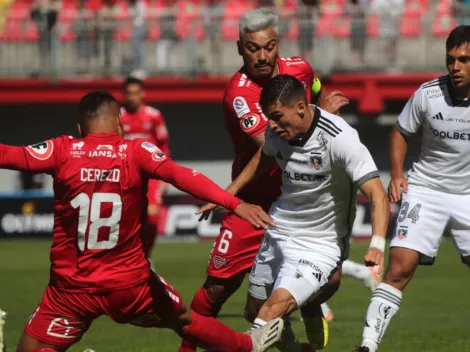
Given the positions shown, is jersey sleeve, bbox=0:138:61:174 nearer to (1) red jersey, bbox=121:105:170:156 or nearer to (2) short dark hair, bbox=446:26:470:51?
(2) short dark hair, bbox=446:26:470:51

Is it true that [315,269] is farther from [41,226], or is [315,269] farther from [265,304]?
[41,226]

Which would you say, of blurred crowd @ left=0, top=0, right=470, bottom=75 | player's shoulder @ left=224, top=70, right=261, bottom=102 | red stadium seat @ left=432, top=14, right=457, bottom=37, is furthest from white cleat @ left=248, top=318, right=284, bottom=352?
red stadium seat @ left=432, top=14, right=457, bottom=37

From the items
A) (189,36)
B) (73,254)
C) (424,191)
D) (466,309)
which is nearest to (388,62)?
(189,36)

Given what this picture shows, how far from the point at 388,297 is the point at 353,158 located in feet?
4.43

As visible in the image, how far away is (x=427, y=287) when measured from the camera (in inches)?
568

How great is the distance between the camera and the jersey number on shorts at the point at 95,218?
6.76 m

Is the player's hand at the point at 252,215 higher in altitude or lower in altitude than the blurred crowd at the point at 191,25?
higher

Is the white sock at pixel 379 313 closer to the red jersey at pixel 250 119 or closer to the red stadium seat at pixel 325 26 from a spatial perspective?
the red jersey at pixel 250 119

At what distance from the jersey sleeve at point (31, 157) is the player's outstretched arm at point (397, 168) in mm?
2919

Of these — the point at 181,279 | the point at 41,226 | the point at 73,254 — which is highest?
the point at 73,254

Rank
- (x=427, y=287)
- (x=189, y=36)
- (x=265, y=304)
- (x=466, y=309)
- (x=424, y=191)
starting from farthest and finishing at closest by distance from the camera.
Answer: (x=189, y=36) < (x=427, y=287) < (x=466, y=309) < (x=424, y=191) < (x=265, y=304)

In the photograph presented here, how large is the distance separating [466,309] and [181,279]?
4.47 metres

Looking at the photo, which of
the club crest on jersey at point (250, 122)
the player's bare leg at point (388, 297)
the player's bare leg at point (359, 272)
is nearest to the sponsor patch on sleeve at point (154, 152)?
the club crest on jersey at point (250, 122)

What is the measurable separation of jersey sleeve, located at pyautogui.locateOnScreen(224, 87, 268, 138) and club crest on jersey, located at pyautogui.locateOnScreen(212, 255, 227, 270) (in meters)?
1.02
